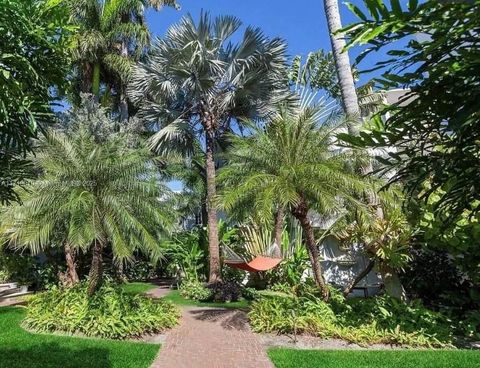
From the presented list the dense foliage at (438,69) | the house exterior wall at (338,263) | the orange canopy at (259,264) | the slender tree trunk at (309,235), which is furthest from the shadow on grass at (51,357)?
the house exterior wall at (338,263)

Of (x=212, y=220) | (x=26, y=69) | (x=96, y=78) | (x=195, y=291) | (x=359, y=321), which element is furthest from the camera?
(x=96, y=78)

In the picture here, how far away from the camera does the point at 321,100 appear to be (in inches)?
422

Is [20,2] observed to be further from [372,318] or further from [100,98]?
[100,98]

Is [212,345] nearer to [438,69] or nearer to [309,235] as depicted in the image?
[309,235]

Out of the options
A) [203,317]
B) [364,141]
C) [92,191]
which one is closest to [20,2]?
[364,141]

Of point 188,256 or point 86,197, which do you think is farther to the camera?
point 188,256

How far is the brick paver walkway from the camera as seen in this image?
23.8 feet

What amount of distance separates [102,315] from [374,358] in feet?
20.0

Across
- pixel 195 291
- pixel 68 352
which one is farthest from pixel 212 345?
pixel 195 291

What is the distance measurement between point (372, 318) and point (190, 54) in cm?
1075

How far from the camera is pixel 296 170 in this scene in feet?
30.8

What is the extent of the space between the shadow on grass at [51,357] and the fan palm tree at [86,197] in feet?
8.21

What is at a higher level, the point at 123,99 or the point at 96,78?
the point at 96,78

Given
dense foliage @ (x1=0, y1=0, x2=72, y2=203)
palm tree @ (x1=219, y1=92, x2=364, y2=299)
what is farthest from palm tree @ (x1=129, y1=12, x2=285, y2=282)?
dense foliage @ (x1=0, y1=0, x2=72, y2=203)
